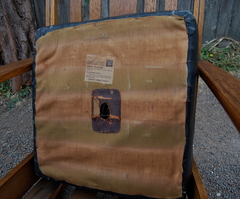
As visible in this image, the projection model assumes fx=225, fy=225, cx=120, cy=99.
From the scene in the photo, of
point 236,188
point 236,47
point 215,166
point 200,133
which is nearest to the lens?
point 236,188

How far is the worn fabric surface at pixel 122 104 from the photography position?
0.74m

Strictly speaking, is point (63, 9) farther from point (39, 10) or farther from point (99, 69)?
point (99, 69)

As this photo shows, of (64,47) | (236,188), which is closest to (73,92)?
(64,47)

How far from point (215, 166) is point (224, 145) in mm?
266

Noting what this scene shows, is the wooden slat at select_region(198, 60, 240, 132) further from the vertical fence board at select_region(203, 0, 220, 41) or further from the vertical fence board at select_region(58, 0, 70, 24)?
the vertical fence board at select_region(203, 0, 220, 41)

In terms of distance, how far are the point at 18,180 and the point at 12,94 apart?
1.74 m

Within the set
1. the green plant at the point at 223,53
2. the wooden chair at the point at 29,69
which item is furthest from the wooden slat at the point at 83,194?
the green plant at the point at 223,53

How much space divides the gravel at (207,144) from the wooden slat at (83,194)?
0.75 metres

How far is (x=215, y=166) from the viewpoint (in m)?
1.50

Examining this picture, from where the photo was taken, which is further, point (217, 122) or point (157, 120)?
point (217, 122)

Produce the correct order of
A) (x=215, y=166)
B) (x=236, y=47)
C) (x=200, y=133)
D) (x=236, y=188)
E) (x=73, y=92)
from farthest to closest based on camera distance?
(x=236, y=47) < (x=200, y=133) < (x=215, y=166) < (x=236, y=188) < (x=73, y=92)

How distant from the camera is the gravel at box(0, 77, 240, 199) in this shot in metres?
1.38

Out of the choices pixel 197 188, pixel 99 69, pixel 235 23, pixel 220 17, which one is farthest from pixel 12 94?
pixel 235 23

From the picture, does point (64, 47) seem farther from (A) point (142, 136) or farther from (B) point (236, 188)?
(B) point (236, 188)
